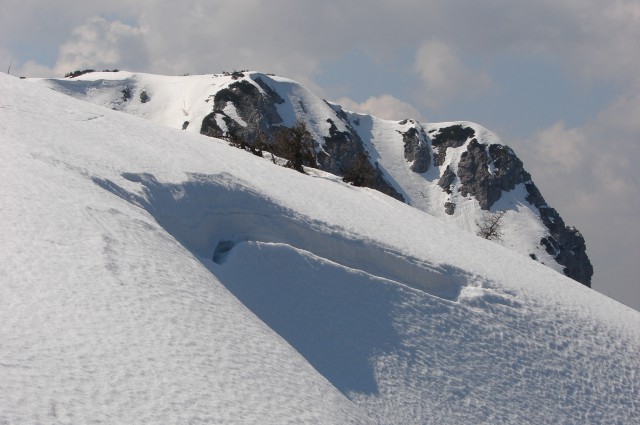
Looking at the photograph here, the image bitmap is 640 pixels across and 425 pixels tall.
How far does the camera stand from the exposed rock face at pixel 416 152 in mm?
168625

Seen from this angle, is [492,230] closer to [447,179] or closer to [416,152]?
[447,179]

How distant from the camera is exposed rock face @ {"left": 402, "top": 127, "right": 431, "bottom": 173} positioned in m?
169

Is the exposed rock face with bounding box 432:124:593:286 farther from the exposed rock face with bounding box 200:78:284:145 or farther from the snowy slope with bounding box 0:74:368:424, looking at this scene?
the snowy slope with bounding box 0:74:368:424

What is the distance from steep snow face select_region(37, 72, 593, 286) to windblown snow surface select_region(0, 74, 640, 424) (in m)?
97.4

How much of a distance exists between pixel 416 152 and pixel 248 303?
159243 millimetres

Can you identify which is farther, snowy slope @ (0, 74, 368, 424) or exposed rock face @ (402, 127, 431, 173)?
exposed rock face @ (402, 127, 431, 173)

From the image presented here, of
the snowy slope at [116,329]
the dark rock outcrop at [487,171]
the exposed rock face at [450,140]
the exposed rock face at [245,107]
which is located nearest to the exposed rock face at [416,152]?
the exposed rock face at [450,140]

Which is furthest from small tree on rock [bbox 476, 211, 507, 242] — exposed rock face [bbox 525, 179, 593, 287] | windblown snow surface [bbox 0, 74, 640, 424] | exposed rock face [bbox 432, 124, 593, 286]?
exposed rock face [bbox 432, 124, 593, 286]

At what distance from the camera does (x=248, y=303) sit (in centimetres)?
1254

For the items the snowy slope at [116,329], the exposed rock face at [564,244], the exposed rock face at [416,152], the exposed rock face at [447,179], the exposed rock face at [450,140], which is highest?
the exposed rock face at [450,140]

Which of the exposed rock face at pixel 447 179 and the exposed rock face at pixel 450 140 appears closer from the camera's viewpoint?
the exposed rock face at pixel 447 179

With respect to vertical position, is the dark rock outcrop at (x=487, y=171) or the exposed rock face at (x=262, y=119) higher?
the dark rock outcrop at (x=487, y=171)

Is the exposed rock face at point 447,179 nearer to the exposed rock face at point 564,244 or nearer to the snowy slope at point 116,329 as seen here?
the exposed rock face at point 564,244

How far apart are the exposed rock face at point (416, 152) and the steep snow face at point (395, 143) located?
0.23 meters
